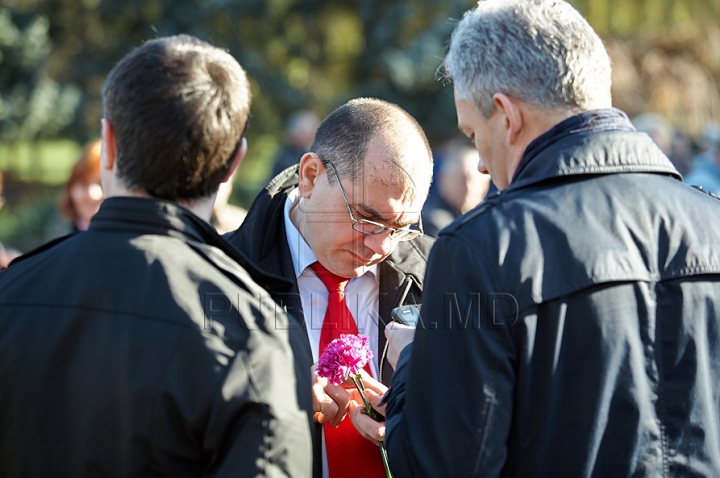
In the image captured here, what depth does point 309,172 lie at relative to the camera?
291cm

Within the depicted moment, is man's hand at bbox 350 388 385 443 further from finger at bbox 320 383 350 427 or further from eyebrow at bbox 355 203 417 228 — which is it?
eyebrow at bbox 355 203 417 228

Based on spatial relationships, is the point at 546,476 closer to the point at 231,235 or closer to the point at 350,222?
the point at 350,222

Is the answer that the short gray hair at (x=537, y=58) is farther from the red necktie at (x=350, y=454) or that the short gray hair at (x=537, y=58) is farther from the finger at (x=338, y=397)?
the red necktie at (x=350, y=454)

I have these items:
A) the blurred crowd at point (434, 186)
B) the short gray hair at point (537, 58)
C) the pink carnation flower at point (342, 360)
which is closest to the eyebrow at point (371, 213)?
the blurred crowd at point (434, 186)

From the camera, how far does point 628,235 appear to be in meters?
1.76

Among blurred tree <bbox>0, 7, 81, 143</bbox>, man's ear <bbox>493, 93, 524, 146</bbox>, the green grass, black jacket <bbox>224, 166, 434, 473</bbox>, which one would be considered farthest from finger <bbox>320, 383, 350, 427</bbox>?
the green grass

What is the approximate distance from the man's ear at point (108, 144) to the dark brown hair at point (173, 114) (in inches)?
0.8

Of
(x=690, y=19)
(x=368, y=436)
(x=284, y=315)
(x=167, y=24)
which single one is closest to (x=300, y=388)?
(x=284, y=315)

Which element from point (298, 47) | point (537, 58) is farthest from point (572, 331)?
point (298, 47)

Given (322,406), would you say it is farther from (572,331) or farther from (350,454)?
(572,331)

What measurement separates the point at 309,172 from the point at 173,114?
130cm

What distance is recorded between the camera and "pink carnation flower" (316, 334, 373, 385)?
7.54 ft

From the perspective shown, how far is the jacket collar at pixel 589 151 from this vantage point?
1800mm

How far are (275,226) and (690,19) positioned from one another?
14.4m
